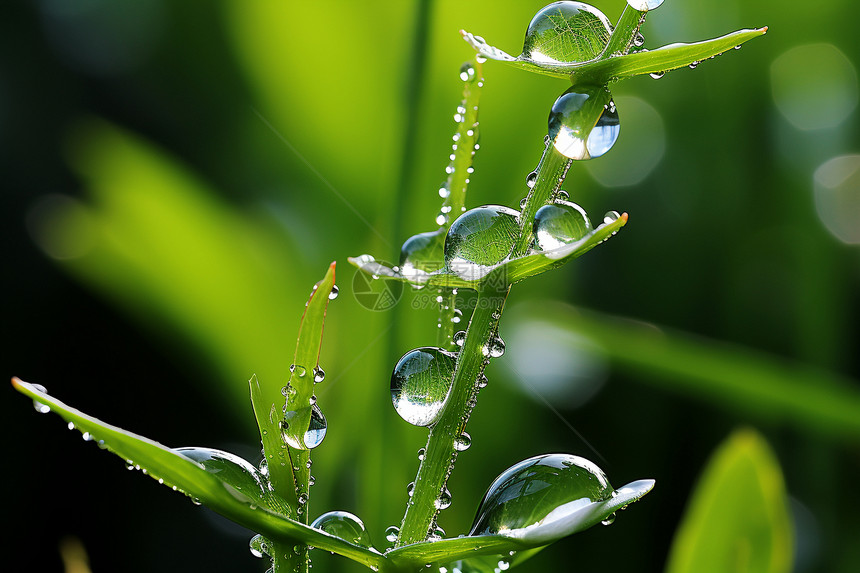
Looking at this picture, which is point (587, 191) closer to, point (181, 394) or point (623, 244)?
point (623, 244)

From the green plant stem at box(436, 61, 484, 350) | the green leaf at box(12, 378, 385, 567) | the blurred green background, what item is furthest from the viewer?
the blurred green background

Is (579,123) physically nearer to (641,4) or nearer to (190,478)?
(641,4)

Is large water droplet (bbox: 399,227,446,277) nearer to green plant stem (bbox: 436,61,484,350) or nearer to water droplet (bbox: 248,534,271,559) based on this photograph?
green plant stem (bbox: 436,61,484,350)

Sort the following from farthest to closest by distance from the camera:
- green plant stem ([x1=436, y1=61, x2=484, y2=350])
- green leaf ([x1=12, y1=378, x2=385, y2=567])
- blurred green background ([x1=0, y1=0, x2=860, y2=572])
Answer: blurred green background ([x1=0, y1=0, x2=860, y2=572]) < green plant stem ([x1=436, y1=61, x2=484, y2=350]) < green leaf ([x1=12, y1=378, x2=385, y2=567])

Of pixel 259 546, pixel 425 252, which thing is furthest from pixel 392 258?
pixel 259 546

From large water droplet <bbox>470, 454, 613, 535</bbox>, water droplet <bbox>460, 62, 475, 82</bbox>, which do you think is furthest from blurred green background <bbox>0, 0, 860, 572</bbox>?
large water droplet <bbox>470, 454, 613, 535</bbox>

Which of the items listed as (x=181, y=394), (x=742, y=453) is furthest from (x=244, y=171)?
(x=742, y=453)

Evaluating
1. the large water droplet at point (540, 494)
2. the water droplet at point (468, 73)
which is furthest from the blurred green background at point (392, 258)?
the large water droplet at point (540, 494)
